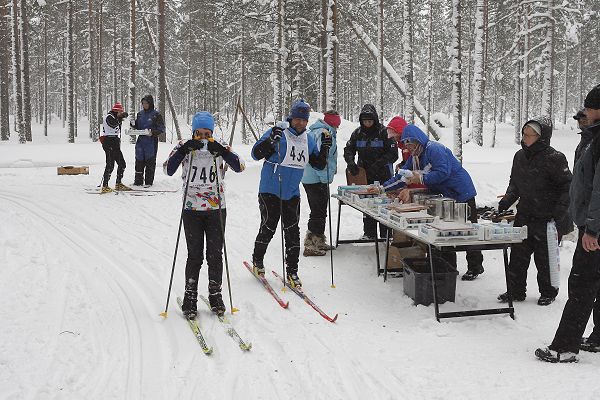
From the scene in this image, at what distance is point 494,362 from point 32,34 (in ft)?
155

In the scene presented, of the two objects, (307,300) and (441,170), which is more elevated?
(441,170)

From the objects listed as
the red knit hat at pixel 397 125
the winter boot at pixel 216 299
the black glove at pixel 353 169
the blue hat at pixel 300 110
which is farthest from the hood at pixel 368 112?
the winter boot at pixel 216 299

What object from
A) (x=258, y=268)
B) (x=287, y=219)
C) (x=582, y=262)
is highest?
(x=287, y=219)

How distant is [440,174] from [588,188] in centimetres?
239

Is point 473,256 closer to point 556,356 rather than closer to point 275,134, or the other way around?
point 556,356

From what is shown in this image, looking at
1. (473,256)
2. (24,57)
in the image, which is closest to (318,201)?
(473,256)

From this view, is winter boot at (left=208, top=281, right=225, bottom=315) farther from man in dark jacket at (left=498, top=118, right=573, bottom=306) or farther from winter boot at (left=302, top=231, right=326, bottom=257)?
man in dark jacket at (left=498, top=118, right=573, bottom=306)

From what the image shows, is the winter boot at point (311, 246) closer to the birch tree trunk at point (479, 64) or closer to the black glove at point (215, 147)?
the black glove at point (215, 147)

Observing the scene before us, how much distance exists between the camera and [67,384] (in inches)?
161

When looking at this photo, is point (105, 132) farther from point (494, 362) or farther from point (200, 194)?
point (494, 362)

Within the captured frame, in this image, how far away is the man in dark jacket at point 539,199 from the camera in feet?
19.7

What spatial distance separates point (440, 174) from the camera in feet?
21.9

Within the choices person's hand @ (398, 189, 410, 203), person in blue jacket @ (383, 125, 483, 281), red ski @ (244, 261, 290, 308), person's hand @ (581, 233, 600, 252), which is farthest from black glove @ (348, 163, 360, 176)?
person's hand @ (581, 233, 600, 252)

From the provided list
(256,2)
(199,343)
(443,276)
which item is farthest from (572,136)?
(199,343)
